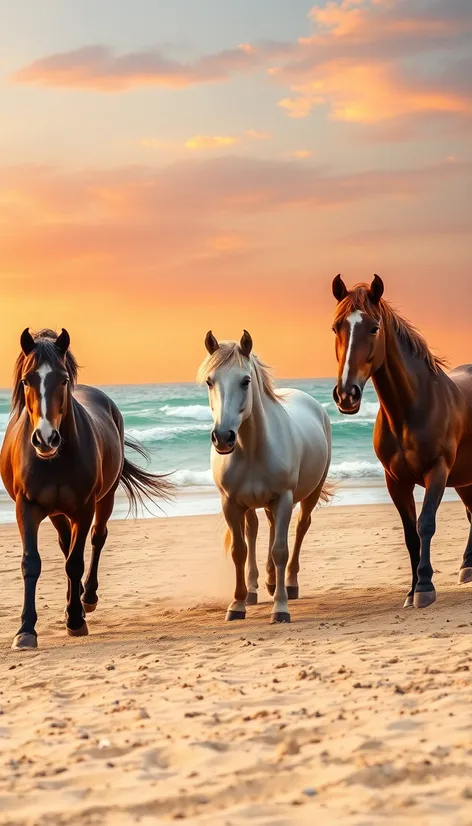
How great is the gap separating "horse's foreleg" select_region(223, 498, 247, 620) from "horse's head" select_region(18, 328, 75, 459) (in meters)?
1.33

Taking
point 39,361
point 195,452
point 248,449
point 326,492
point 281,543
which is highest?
point 39,361

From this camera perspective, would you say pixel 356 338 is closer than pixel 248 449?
Yes

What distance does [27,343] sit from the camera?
6273mm

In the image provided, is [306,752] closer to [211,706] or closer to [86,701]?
[211,706]

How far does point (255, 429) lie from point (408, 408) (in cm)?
114

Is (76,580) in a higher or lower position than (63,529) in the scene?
lower

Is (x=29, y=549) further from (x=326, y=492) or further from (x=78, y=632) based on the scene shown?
(x=326, y=492)

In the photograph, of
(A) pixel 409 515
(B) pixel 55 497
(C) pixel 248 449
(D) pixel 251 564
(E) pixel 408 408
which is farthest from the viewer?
(D) pixel 251 564

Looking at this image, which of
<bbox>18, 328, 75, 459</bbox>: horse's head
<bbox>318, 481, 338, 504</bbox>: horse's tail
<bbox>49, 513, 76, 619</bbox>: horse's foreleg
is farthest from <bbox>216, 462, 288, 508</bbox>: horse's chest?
<bbox>318, 481, 338, 504</bbox>: horse's tail

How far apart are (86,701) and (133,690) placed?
0.24m

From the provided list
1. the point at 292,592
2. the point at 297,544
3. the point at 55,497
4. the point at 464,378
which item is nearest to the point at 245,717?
the point at 55,497

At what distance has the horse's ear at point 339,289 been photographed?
6.66 m

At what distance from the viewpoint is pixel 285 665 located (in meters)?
5.02

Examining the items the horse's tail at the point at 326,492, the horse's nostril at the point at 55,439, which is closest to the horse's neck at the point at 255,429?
the horse's nostril at the point at 55,439
